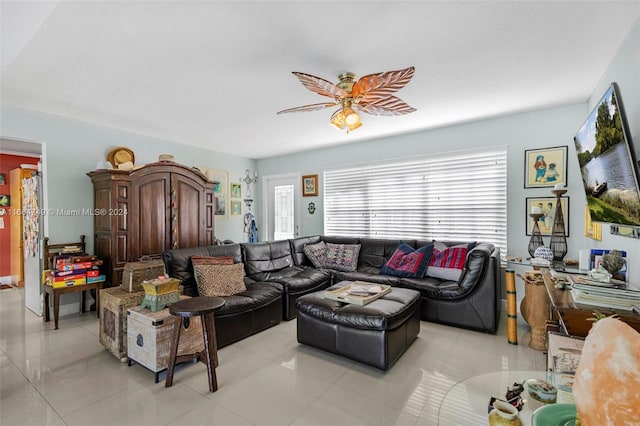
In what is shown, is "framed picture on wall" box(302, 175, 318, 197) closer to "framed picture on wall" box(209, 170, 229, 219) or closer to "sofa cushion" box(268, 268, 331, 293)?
"framed picture on wall" box(209, 170, 229, 219)

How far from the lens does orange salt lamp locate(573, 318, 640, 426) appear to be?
0.42 meters

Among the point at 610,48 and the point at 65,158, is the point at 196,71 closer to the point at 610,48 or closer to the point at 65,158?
the point at 65,158

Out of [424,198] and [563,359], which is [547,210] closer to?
[424,198]

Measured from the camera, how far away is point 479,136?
4039 mm

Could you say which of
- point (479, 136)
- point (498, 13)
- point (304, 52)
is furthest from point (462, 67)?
point (479, 136)

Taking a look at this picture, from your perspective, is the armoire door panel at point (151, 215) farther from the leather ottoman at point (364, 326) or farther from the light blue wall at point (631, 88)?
the light blue wall at point (631, 88)

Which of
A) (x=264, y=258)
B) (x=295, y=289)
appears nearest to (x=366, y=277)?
(x=295, y=289)

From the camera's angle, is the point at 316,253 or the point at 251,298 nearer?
the point at 251,298

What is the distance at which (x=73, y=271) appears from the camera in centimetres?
351

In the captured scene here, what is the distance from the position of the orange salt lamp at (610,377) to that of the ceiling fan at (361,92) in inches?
71.4

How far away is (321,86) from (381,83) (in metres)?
0.44

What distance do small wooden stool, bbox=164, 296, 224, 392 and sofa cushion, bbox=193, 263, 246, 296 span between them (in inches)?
31.5

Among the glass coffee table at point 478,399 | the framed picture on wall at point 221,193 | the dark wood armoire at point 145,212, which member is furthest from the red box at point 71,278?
the glass coffee table at point 478,399

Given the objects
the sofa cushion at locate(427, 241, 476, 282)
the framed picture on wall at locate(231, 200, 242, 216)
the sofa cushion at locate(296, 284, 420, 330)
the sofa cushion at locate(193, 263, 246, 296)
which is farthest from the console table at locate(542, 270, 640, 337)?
the framed picture on wall at locate(231, 200, 242, 216)
